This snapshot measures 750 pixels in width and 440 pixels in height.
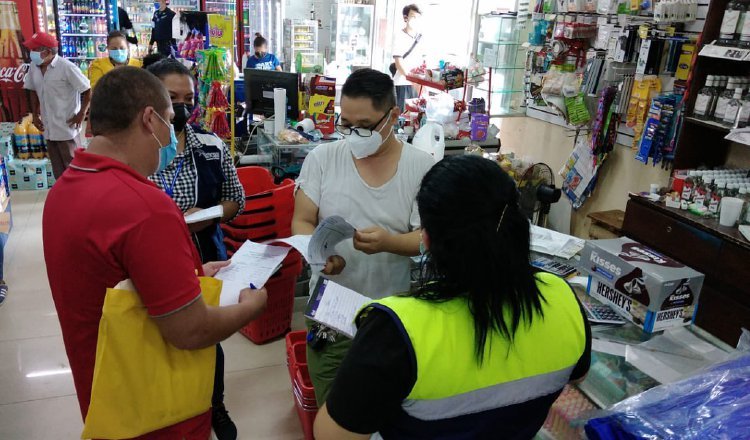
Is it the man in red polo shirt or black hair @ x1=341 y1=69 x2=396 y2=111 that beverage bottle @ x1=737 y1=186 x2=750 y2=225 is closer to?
black hair @ x1=341 y1=69 x2=396 y2=111

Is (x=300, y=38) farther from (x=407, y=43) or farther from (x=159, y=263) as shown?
(x=159, y=263)

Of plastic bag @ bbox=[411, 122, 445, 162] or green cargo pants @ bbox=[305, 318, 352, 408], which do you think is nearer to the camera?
green cargo pants @ bbox=[305, 318, 352, 408]

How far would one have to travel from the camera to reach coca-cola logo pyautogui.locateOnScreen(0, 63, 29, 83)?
658 centimetres

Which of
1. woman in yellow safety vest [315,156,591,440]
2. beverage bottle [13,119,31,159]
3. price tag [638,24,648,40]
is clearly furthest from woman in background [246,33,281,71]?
woman in yellow safety vest [315,156,591,440]

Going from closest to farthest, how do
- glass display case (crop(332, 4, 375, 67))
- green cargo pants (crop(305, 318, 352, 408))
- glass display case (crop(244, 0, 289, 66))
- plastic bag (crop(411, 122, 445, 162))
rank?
green cargo pants (crop(305, 318, 352, 408)) → plastic bag (crop(411, 122, 445, 162)) → glass display case (crop(332, 4, 375, 67)) → glass display case (crop(244, 0, 289, 66))

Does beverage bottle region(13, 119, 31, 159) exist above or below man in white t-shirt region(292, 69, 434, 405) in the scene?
below

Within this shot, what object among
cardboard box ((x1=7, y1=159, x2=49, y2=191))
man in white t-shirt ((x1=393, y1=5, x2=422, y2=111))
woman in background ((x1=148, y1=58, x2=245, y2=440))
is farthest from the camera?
man in white t-shirt ((x1=393, y1=5, x2=422, y2=111))

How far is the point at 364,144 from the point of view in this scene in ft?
7.02

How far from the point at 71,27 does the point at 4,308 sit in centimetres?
612

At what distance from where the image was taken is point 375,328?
0.98 meters

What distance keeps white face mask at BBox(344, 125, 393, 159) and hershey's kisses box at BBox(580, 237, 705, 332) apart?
86 centimetres

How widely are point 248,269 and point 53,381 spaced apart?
1.88 metres

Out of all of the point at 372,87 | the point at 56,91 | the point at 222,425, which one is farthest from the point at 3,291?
the point at 372,87

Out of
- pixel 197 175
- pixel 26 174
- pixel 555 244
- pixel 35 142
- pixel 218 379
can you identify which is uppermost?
pixel 197 175
